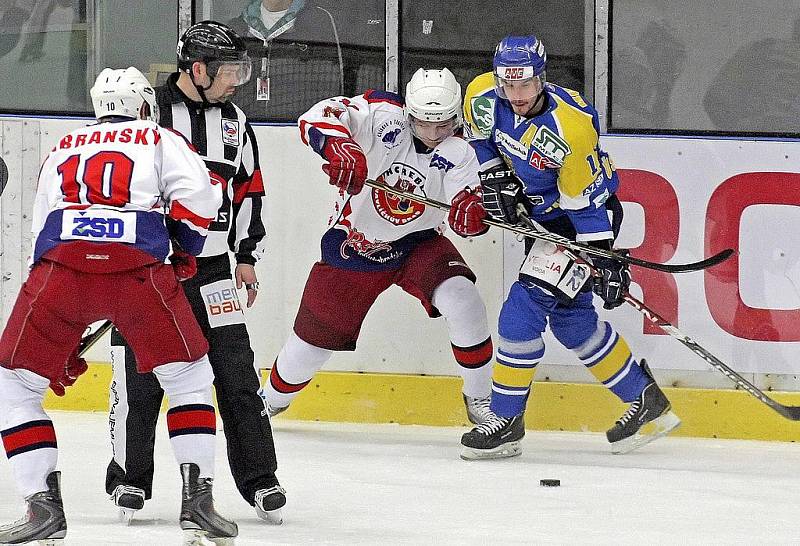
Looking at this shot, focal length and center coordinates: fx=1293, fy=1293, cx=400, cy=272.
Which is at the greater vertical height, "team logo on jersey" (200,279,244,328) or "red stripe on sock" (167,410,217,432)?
"team logo on jersey" (200,279,244,328)

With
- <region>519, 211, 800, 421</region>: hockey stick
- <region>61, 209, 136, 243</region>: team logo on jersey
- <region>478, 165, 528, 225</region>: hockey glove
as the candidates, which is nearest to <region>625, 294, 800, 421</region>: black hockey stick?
<region>519, 211, 800, 421</region>: hockey stick

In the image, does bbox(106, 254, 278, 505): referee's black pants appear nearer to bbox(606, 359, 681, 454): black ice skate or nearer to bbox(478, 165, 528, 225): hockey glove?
bbox(478, 165, 528, 225): hockey glove

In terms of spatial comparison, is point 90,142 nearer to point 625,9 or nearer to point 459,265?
point 459,265

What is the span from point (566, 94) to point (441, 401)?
1.13 m

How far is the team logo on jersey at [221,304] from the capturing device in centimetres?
287

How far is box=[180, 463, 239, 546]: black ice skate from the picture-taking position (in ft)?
8.06

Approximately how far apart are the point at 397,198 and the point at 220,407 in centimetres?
115

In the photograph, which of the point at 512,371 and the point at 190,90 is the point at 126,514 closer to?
the point at 190,90

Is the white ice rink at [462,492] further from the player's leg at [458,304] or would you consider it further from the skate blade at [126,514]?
the player's leg at [458,304]

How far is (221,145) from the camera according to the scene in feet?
9.67

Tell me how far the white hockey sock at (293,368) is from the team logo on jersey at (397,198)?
45cm

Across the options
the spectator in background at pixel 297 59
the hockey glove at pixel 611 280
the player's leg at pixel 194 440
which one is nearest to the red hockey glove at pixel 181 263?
the player's leg at pixel 194 440

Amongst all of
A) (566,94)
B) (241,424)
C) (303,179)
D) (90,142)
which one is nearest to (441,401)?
(303,179)

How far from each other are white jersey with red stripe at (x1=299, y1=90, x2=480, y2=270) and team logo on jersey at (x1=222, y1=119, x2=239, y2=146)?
0.82 metres
